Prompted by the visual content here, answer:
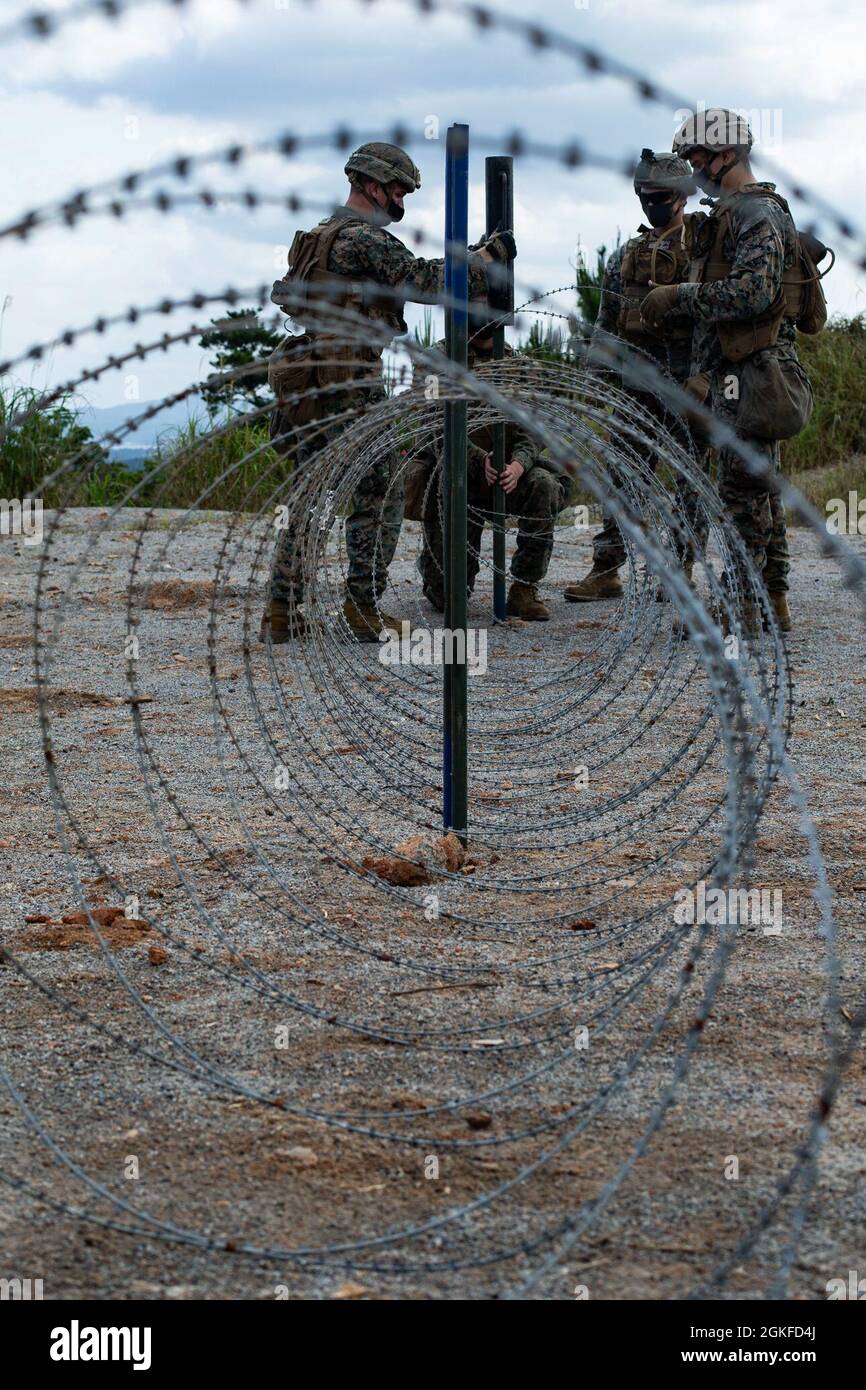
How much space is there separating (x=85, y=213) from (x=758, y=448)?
614cm

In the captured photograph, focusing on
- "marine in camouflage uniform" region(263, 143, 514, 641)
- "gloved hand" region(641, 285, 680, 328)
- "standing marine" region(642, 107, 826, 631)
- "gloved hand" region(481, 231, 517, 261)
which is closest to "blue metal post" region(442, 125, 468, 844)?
"gloved hand" region(481, 231, 517, 261)

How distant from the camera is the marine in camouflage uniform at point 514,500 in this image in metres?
9.02

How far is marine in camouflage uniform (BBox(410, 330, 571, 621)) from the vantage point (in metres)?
9.02

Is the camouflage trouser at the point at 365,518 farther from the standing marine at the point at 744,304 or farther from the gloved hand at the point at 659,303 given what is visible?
the standing marine at the point at 744,304

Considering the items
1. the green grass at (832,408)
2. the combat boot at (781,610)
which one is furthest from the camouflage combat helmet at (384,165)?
the green grass at (832,408)

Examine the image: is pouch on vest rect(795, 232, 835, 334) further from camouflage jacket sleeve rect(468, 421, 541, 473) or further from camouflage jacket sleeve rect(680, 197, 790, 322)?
camouflage jacket sleeve rect(468, 421, 541, 473)

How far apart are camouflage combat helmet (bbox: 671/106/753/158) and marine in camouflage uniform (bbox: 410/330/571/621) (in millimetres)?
1623

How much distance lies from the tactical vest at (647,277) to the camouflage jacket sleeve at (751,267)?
2.46 feet

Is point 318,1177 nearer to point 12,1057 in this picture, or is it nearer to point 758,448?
Result: point 12,1057

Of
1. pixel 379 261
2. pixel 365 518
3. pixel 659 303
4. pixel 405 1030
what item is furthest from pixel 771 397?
pixel 405 1030

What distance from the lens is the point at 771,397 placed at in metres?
8.08

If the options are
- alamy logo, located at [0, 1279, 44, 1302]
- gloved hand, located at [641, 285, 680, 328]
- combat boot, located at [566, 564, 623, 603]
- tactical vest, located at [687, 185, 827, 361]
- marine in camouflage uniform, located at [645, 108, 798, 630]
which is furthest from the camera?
combat boot, located at [566, 564, 623, 603]

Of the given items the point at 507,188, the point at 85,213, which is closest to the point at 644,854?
the point at 85,213
